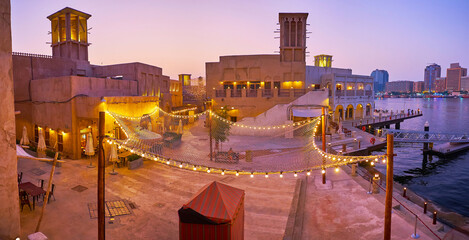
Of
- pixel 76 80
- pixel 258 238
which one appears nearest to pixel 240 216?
pixel 258 238

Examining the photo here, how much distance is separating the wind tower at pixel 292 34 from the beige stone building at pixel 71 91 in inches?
649

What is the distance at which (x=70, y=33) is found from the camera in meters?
28.3

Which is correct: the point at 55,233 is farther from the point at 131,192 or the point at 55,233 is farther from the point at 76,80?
the point at 76,80

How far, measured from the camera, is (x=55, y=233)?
8469 millimetres

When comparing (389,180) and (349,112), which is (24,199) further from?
(349,112)

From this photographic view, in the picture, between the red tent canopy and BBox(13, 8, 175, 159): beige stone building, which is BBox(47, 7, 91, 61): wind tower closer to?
BBox(13, 8, 175, 159): beige stone building

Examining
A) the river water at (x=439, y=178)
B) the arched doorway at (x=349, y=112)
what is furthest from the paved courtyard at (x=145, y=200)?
the arched doorway at (x=349, y=112)

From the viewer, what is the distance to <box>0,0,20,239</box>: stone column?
262 inches

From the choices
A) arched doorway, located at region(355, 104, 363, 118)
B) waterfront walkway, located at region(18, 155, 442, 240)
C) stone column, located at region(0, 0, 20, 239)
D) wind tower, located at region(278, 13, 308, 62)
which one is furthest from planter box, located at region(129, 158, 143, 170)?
arched doorway, located at region(355, 104, 363, 118)

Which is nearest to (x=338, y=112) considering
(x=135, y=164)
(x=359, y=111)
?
(x=359, y=111)

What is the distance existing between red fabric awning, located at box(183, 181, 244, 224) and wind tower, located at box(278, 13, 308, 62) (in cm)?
3025

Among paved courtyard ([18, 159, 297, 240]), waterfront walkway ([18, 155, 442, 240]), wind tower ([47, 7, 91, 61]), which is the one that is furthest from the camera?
wind tower ([47, 7, 91, 61])

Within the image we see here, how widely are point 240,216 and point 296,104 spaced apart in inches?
858

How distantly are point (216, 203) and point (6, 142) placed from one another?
5.33 meters
